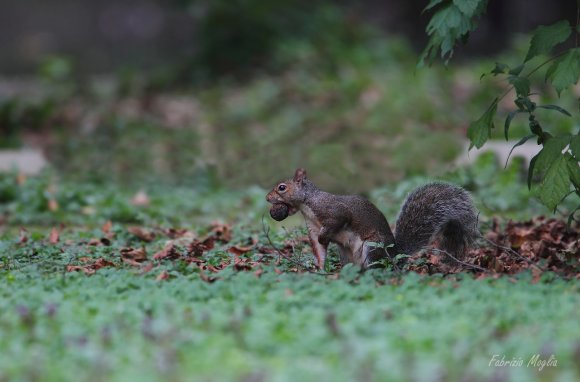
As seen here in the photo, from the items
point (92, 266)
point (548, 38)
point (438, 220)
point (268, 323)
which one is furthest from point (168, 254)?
point (548, 38)

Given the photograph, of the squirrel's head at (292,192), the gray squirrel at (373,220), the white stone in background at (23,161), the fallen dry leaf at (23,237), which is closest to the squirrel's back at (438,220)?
the gray squirrel at (373,220)

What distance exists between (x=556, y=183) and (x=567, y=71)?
59 cm

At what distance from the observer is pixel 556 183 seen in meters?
5.26

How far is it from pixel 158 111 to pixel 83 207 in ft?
14.7

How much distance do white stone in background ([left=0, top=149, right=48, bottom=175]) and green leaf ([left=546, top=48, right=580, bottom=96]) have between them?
6.38m

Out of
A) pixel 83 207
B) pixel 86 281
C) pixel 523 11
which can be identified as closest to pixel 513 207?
pixel 83 207

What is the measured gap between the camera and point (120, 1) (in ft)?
110

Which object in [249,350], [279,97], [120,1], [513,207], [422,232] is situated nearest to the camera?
[249,350]

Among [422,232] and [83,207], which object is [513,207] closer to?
[422,232]

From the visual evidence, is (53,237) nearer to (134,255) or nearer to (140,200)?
(134,255)

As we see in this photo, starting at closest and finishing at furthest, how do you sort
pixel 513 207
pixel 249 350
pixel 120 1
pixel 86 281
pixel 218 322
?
pixel 249 350 → pixel 218 322 → pixel 86 281 → pixel 513 207 → pixel 120 1

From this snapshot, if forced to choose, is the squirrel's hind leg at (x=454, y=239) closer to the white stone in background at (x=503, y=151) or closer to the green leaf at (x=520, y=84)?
the green leaf at (x=520, y=84)

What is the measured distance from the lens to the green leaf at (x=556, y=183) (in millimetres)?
5250
